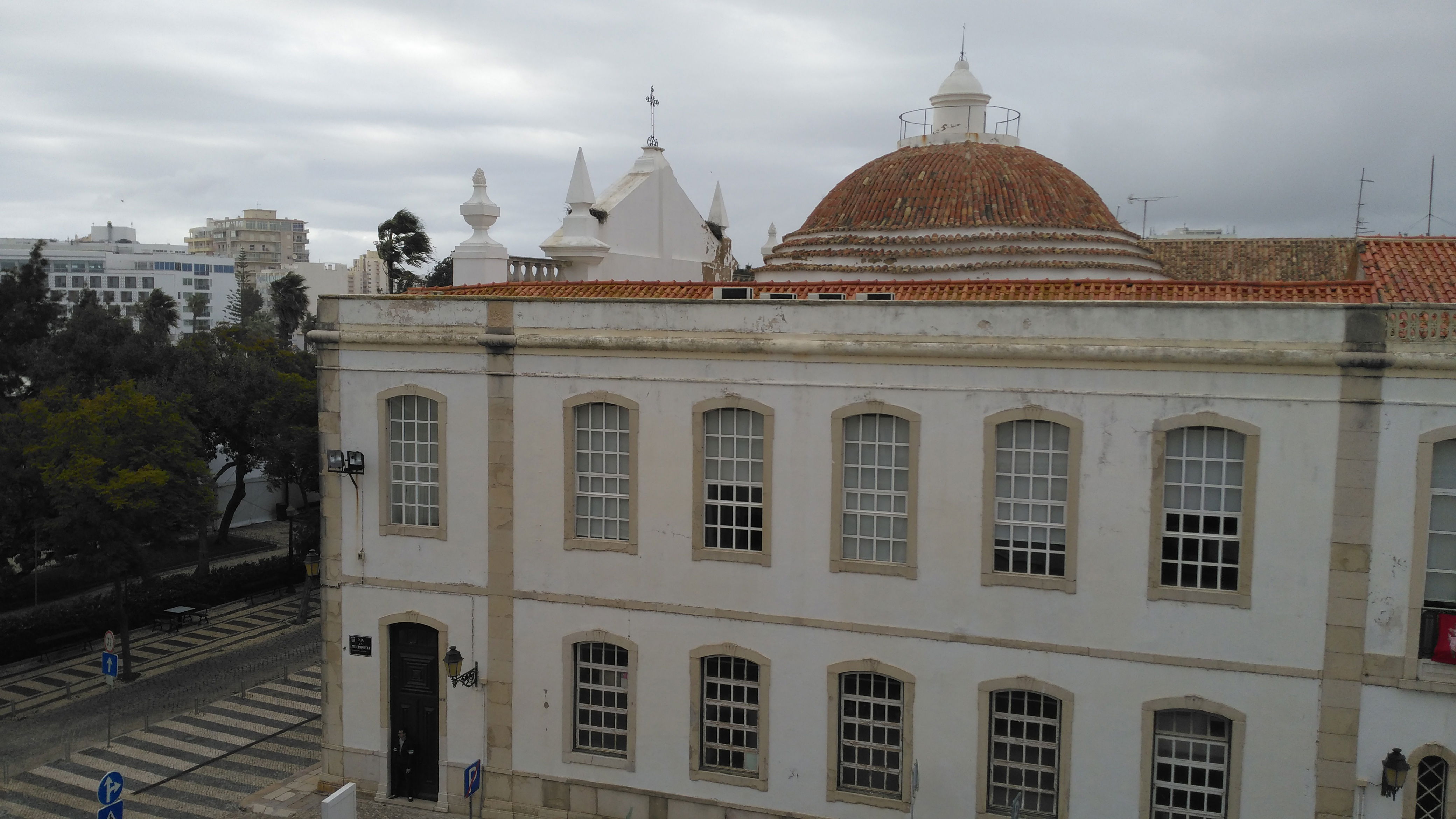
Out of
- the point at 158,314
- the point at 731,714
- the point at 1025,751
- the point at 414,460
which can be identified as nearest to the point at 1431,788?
the point at 1025,751

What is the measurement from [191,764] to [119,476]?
7.96m

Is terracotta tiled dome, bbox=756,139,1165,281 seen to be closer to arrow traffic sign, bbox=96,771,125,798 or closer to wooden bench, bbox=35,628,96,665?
arrow traffic sign, bbox=96,771,125,798

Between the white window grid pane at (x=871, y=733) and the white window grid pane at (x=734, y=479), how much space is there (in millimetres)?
2460

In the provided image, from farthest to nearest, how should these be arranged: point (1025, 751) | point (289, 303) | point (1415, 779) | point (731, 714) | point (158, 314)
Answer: point (289, 303), point (158, 314), point (731, 714), point (1025, 751), point (1415, 779)

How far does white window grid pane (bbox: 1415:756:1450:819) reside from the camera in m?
12.8

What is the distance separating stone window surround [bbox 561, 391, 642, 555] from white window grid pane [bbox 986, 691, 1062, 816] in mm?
5789

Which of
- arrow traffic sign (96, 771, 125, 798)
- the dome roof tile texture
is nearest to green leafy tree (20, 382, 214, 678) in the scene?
arrow traffic sign (96, 771, 125, 798)

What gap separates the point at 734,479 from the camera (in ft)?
50.7

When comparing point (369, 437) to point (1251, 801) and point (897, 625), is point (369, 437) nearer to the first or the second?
point (897, 625)

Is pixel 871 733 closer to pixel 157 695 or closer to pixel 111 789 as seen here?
pixel 111 789

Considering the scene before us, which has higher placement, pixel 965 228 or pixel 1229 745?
pixel 965 228

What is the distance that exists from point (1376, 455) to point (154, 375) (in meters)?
37.4

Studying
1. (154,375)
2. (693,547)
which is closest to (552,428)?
(693,547)

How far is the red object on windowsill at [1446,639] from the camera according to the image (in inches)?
494
